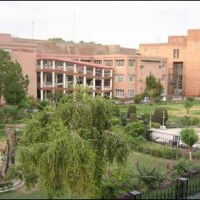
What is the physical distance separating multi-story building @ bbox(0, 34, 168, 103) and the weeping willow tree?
33.3 meters

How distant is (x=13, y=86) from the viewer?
99.8ft

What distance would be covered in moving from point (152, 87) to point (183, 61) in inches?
617

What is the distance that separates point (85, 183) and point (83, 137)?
130 cm

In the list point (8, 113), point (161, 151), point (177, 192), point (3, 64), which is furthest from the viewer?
point (3, 64)

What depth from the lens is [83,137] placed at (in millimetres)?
9953

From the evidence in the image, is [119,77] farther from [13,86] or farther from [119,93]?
[13,86]

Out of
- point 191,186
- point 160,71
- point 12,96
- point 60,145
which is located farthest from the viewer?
point 160,71

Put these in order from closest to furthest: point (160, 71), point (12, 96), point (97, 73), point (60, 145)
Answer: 1. point (60, 145)
2. point (12, 96)
3. point (97, 73)
4. point (160, 71)

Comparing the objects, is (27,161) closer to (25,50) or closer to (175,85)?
(25,50)

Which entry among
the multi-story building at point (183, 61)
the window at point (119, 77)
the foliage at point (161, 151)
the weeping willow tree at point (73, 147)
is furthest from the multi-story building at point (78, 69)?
the weeping willow tree at point (73, 147)

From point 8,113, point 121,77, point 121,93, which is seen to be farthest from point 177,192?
point 121,93

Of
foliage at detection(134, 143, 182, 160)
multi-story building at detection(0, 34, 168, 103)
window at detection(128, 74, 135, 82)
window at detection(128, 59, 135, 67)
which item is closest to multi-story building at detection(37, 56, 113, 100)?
multi-story building at detection(0, 34, 168, 103)

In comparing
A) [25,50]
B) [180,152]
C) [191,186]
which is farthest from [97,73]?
[191,186]

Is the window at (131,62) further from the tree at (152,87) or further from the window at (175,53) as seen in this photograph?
the window at (175,53)
